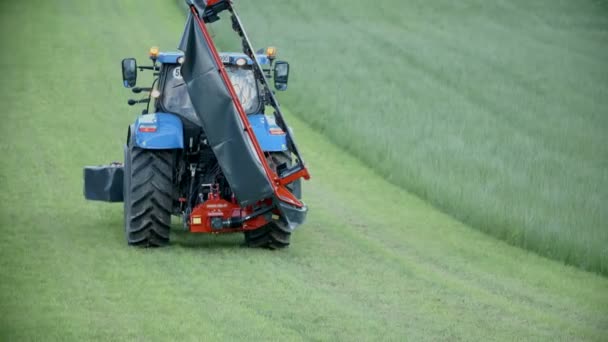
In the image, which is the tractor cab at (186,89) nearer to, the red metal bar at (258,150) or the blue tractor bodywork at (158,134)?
the blue tractor bodywork at (158,134)

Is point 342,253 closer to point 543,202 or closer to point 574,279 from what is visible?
point 574,279

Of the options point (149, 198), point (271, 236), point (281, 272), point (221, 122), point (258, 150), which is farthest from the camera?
point (271, 236)

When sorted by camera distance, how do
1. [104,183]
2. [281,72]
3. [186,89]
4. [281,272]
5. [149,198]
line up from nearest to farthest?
1. [281,272]
2. [149,198]
3. [186,89]
4. [281,72]
5. [104,183]

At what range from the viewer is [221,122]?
473 inches

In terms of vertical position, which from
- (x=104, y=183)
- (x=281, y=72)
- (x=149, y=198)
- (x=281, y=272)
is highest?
(x=281, y=72)

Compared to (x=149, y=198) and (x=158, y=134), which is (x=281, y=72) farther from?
(x=149, y=198)

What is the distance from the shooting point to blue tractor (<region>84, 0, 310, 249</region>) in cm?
1195

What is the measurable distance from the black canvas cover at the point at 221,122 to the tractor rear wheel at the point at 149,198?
2.38ft

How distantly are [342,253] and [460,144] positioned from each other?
6.83 meters

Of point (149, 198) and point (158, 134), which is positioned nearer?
point (149, 198)

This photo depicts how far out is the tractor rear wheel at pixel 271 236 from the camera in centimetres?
1252

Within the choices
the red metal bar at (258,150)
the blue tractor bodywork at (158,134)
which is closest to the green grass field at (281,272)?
the red metal bar at (258,150)

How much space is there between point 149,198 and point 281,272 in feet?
6.18

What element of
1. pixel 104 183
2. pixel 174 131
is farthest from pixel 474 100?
pixel 174 131
